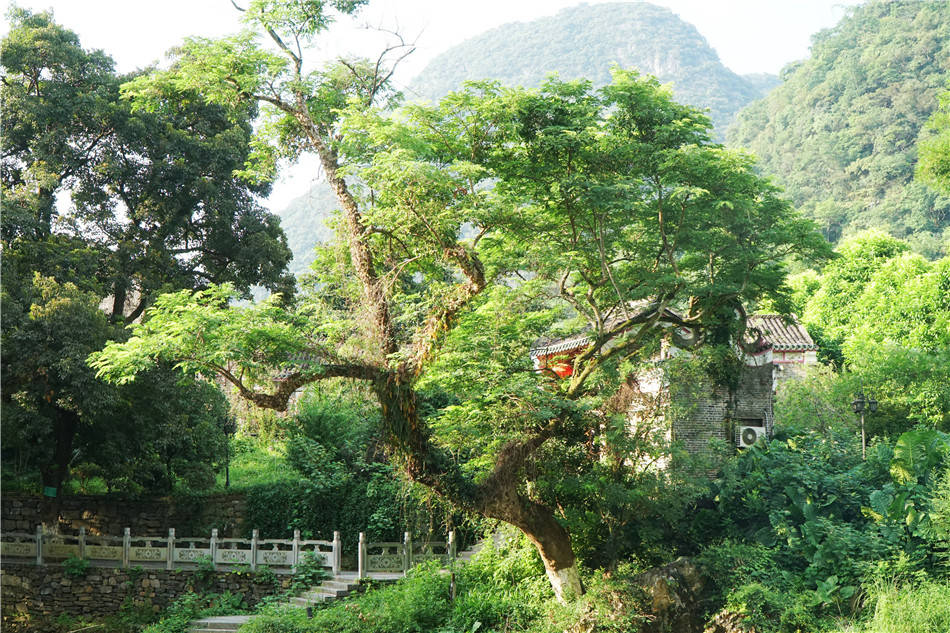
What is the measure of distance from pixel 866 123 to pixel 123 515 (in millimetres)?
46215

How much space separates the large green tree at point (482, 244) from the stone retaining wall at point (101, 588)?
6.41 m

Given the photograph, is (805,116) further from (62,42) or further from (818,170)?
(62,42)

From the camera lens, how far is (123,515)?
19203mm

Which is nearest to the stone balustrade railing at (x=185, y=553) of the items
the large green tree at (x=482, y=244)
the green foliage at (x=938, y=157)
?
the large green tree at (x=482, y=244)

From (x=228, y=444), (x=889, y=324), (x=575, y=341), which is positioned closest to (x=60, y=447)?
(x=228, y=444)

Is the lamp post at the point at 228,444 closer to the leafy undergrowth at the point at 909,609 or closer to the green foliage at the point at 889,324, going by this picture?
the leafy undergrowth at the point at 909,609

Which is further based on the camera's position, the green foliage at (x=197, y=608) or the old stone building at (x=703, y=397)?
the green foliage at (x=197, y=608)

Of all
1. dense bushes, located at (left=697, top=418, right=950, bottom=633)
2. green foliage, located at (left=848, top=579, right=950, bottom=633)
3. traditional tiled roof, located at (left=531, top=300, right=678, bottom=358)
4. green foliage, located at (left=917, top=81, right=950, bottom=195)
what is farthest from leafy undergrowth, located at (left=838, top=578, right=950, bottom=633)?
green foliage, located at (left=917, top=81, right=950, bottom=195)

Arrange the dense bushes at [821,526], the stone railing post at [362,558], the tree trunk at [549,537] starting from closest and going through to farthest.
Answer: the dense bushes at [821,526], the tree trunk at [549,537], the stone railing post at [362,558]

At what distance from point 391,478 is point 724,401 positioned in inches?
307

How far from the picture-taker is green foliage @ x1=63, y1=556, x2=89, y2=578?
17078mm

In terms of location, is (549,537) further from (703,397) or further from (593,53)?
(593,53)

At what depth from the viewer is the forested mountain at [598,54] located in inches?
4742

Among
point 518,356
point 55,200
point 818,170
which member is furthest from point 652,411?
point 818,170
